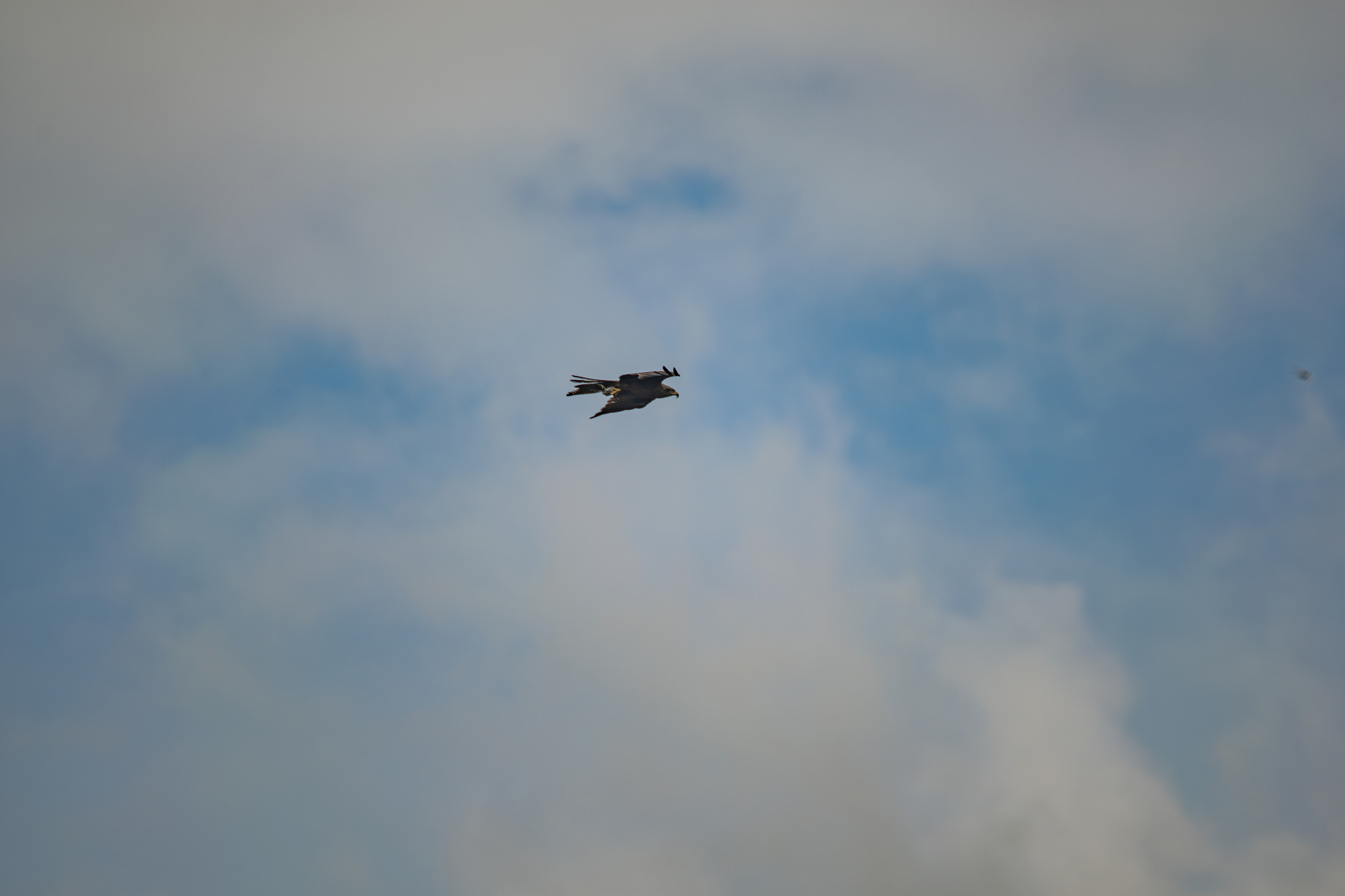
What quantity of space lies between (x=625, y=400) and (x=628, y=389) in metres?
1.92

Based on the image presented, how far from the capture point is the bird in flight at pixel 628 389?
11831cm

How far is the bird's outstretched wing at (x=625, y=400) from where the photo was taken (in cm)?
12006

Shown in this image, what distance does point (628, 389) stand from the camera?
120 metres

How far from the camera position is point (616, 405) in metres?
121

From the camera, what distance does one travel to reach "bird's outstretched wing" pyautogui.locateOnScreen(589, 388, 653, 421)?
120 meters

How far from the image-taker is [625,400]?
4759 inches

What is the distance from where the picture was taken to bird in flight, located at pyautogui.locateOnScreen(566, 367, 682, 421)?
118 metres
